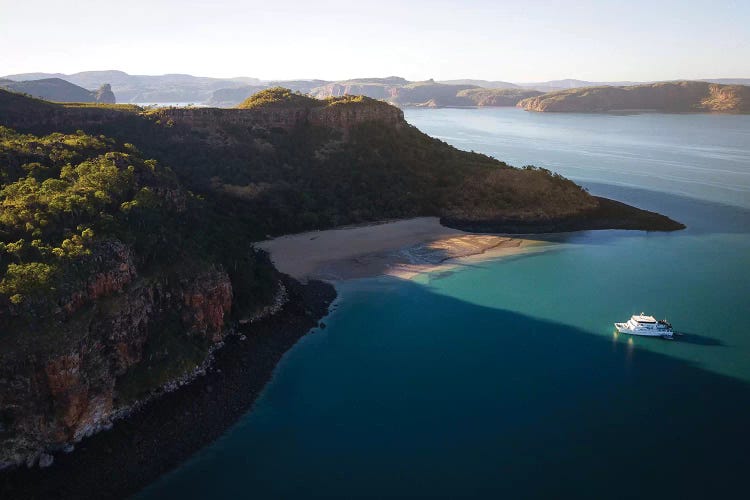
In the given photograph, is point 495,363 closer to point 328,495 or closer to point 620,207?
point 328,495

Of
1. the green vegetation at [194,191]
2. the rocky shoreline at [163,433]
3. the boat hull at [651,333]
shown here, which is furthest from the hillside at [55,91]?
the boat hull at [651,333]

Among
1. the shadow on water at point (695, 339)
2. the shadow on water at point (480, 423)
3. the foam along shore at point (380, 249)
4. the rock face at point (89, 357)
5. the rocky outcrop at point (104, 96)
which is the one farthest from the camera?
the rocky outcrop at point (104, 96)

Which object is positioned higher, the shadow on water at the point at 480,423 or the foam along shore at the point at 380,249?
the foam along shore at the point at 380,249

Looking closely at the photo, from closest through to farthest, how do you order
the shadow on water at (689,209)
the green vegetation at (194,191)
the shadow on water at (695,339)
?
1. the green vegetation at (194,191)
2. the shadow on water at (695,339)
3. the shadow on water at (689,209)

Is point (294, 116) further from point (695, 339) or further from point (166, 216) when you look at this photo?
point (695, 339)

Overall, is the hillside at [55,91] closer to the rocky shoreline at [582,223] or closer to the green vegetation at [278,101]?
the green vegetation at [278,101]

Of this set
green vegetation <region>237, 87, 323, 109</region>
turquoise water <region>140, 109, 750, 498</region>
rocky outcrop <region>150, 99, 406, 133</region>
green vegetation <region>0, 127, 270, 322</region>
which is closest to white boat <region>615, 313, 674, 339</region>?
turquoise water <region>140, 109, 750, 498</region>

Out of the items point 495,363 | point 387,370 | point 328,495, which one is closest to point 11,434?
point 328,495
